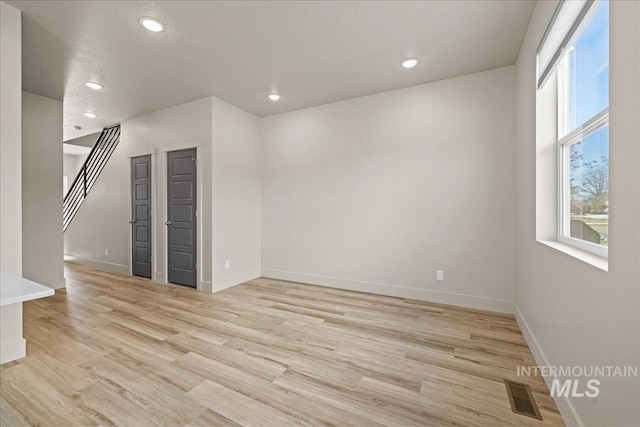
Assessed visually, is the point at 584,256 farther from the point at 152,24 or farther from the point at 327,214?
the point at 152,24

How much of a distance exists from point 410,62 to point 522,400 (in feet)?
10.2

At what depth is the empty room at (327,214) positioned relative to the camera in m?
1.55

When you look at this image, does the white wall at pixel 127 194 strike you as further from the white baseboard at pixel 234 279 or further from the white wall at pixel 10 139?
the white wall at pixel 10 139

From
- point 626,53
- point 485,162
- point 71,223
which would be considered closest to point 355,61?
point 485,162

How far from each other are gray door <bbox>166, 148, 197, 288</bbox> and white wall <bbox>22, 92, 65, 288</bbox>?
4.82ft

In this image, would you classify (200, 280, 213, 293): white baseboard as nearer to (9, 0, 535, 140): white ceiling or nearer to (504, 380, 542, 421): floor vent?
(9, 0, 535, 140): white ceiling

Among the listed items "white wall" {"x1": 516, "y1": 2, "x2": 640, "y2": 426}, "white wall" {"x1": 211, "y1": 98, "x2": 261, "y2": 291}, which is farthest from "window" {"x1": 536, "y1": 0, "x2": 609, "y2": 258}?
"white wall" {"x1": 211, "y1": 98, "x2": 261, "y2": 291}

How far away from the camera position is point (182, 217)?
4273 millimetres

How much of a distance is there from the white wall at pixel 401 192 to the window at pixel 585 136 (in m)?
1.10

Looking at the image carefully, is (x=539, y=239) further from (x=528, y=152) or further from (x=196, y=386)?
(x=196, y=386)

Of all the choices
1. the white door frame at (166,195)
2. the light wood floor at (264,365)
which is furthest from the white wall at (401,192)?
the white door frame at (166,195)

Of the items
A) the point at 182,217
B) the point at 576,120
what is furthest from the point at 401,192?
the point at 182,217

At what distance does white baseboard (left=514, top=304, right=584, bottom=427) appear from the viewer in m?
1.45

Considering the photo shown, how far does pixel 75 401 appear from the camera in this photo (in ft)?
5.57
